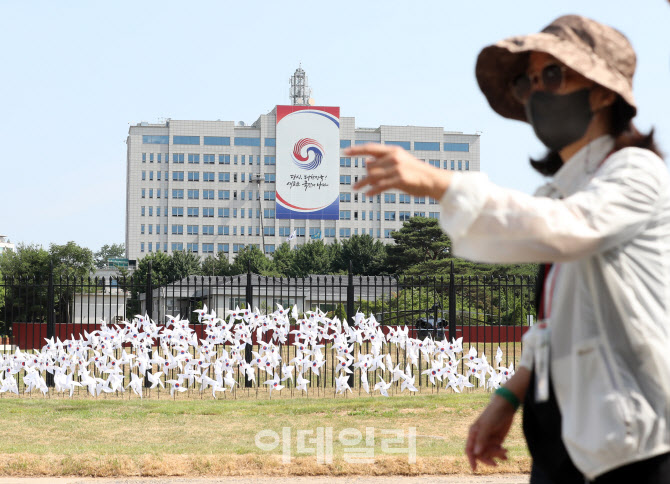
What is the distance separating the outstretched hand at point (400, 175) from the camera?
1338 millimetres

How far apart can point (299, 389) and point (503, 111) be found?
11.2 metres

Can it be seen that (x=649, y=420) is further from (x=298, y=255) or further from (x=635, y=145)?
(x=298, y=255)

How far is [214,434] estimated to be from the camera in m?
8.35

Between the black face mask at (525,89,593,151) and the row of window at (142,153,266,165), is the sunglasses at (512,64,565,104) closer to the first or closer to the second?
the black face mask at (525,89,593,151)

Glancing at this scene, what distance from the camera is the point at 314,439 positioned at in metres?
8.02

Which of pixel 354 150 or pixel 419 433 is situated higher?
pixel 354 150

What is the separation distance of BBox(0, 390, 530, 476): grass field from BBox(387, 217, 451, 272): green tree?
5596 centimetres

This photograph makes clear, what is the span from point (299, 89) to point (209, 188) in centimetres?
2018

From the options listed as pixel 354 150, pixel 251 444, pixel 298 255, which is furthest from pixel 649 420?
pixel 298 255

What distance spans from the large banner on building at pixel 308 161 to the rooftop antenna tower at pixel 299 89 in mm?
23397

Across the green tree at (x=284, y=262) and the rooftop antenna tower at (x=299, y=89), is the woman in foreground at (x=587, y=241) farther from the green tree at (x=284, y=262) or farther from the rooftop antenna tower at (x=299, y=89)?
the rooftop antenna tower at (x=299, y=89)

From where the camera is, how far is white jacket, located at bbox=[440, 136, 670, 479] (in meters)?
1.35

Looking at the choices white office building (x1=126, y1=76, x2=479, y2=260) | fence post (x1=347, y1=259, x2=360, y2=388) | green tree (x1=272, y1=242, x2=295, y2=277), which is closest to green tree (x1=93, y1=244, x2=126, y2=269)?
white office building (x1=126, y1=76, x2=479, y2=260)

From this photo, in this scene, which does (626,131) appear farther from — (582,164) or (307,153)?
(307,153)
